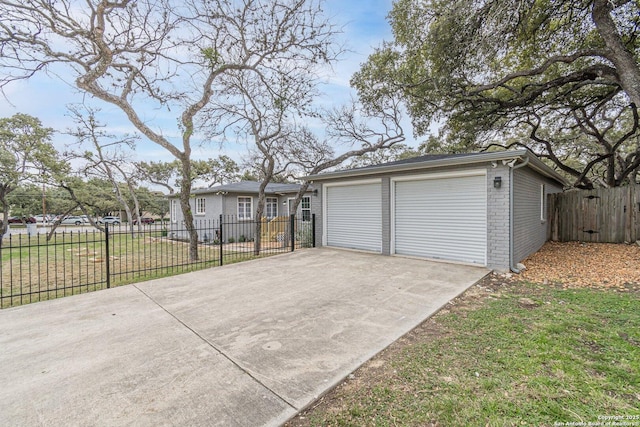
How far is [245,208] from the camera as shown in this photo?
15.6 metres

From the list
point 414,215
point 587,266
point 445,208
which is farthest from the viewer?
point 414,215

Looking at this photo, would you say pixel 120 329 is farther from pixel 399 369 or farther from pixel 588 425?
pixel 588 425

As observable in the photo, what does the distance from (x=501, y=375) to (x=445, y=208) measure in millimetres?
5243

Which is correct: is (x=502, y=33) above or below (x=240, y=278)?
above

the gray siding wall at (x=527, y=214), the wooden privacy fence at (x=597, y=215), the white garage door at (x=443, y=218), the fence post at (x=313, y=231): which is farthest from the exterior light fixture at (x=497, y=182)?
the wooden privacy fence at (x=597, y=215)

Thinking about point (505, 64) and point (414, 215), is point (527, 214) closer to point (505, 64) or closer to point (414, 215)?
point (414, 215)

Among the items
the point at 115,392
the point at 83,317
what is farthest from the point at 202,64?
the point at 115,392

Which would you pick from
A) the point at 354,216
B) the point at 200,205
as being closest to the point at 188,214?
the point at 354,216

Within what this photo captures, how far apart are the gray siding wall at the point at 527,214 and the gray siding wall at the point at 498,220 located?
537 mm

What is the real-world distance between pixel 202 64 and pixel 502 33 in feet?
26.7

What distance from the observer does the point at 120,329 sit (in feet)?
11.6

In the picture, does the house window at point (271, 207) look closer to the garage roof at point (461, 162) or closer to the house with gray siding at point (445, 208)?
the house with gray siding at point (445, 208)

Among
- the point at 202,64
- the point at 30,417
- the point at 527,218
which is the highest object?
the point at 202,64

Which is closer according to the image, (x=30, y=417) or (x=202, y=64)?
(x=30, y=417)
